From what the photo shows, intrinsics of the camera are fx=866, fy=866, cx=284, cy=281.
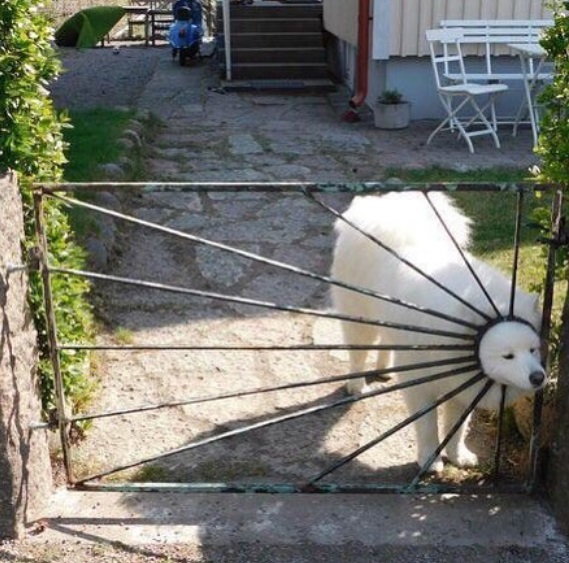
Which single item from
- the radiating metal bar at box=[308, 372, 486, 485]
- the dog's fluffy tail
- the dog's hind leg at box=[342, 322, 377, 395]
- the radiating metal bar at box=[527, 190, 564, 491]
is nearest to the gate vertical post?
the radiating metal bar at box=[527, 190, 564, 491]

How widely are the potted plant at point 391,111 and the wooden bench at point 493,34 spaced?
92 centimetres

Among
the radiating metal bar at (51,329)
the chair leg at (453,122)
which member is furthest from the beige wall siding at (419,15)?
the radiating metal bar at (51,329)

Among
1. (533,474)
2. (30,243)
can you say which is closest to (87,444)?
(30,243)

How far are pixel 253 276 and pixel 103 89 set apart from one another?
8.27 metres

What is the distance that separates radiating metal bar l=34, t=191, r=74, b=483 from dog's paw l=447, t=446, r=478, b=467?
169 cm

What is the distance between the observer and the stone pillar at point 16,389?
3.23 metres

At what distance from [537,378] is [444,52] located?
779 centimetres

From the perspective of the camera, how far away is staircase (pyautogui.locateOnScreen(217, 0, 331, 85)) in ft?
46.0

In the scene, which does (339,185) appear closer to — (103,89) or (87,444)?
(87,444)

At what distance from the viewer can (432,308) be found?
360 cm

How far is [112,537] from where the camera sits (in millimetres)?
3418

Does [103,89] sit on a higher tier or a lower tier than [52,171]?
lower

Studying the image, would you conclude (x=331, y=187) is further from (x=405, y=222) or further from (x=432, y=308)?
(x=405, y=222)

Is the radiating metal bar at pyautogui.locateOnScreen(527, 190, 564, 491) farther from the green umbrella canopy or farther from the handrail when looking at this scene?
the handrail
